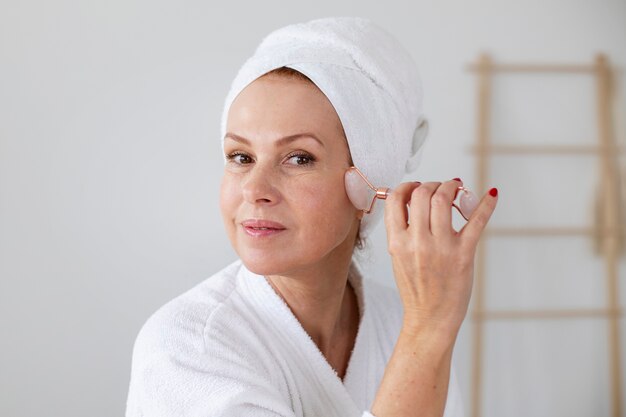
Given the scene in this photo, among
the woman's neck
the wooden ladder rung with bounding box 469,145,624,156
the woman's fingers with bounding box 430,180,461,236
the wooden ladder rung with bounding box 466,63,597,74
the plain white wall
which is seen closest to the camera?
the woman's fingers with bounding box 430,180,461,236

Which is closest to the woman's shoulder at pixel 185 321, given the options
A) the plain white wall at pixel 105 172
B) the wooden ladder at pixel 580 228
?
the plain white wall at pixel 105 172

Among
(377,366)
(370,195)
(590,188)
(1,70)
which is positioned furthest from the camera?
(590,188)

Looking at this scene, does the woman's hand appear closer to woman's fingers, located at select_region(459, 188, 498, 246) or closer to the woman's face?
woman's fingers, located at select_region(459, 188, 498, 246)

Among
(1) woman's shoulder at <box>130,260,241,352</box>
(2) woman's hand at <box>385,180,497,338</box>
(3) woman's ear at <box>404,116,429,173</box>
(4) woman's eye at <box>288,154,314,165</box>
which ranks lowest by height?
(1) woman's shoulder at <box>130,260,241,352</box>

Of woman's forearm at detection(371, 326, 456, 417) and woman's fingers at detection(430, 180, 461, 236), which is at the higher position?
woman's fingers at detection(430, 180, 461, 236)

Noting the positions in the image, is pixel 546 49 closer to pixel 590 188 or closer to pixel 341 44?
pixel 590 188

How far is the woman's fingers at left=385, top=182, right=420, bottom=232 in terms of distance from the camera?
1099mm

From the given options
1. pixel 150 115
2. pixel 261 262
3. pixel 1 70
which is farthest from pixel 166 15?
pixel 261 262

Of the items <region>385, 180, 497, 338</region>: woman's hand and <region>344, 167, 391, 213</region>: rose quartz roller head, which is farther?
<region>344, 167, 391, 213</region>: rose quartz roller head

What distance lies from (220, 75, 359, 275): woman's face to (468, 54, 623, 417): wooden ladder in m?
1.20

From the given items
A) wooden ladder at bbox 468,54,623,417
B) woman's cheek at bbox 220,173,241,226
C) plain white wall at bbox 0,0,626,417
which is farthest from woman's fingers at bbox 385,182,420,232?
wooden ladder at bbox 468,54,623,417

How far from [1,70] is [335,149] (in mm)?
1069

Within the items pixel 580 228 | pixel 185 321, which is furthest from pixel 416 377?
pixel 580 228

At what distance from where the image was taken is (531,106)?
2.47 m
